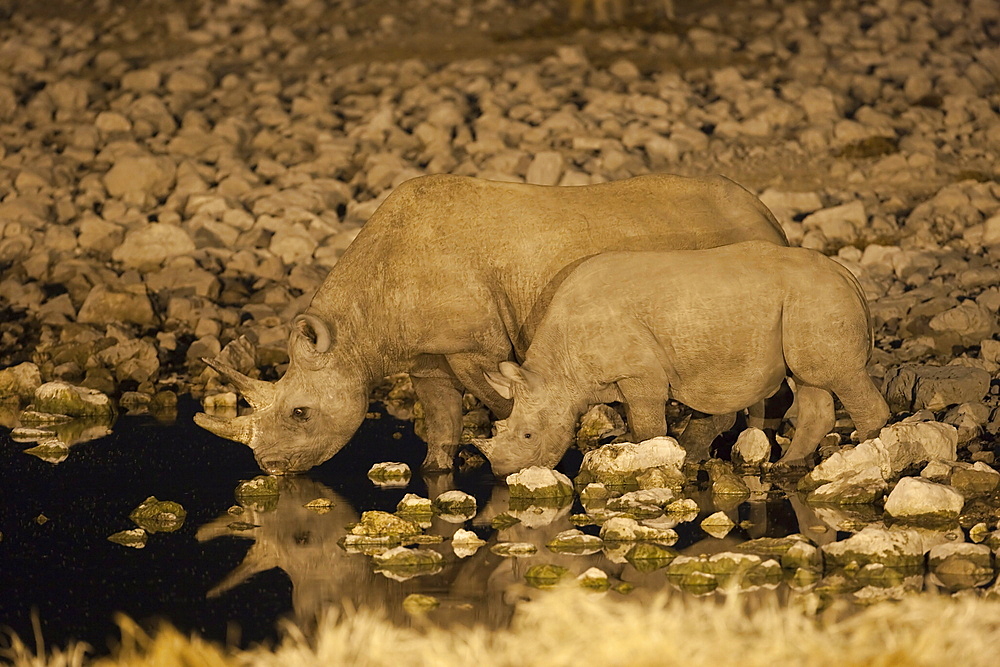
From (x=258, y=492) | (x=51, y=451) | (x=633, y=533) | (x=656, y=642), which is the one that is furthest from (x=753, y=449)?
(x=51, y=451)

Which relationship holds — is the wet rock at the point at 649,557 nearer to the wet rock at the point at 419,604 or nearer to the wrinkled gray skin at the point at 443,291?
the wet rock at the point at 419,604

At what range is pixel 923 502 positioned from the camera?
9.41m

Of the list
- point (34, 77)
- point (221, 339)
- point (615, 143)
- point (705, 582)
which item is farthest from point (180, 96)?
point (705, 582)

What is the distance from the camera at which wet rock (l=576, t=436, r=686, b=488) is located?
10328 millimetres

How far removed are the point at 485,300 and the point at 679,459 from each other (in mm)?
1849

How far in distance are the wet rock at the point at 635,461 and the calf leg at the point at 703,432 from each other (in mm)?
835

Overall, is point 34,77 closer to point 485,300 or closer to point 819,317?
point 485,300

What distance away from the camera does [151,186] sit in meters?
19.3

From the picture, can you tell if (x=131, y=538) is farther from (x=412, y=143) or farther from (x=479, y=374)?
(x=412, y=143)

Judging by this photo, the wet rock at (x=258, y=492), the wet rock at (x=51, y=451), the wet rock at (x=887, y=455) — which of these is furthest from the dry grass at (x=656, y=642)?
the wet rock at (x=51, y=451)

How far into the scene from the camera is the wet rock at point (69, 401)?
13.0 meters

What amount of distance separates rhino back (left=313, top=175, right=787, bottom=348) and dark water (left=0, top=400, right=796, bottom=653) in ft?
4.03

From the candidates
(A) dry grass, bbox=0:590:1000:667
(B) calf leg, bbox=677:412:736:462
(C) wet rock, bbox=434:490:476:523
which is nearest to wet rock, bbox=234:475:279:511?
(C) wet rock, bbox=434:490:476:523

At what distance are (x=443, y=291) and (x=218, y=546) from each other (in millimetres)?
2692
